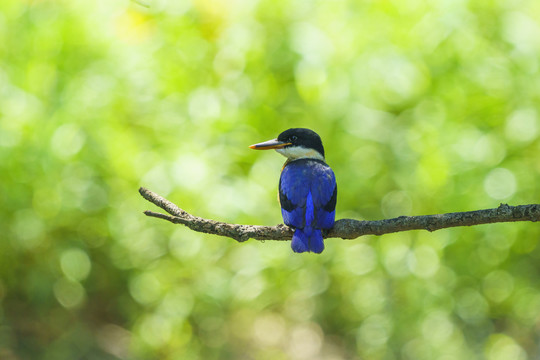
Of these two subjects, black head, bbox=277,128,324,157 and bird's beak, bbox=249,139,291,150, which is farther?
black head, bbox=277,128,324,157

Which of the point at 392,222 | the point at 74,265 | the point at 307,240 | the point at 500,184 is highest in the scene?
the point at 500,184

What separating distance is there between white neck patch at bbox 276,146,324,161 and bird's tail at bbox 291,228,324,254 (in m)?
0.55

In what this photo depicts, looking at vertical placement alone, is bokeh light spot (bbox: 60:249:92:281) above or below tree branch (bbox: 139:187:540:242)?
below

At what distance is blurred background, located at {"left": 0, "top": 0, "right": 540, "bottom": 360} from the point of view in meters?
3.85

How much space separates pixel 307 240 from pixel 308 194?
10.4 inches

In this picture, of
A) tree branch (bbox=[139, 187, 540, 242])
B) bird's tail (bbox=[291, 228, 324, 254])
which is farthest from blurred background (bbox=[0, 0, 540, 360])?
tree branch (bbox=[139, 187, 540, 242])

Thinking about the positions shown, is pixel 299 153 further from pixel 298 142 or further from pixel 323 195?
pixel 323 195

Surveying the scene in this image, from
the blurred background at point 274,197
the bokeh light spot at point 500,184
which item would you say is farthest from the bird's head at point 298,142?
the bokeh light spot at point 500,184

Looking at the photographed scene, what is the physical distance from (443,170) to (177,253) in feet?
5.51

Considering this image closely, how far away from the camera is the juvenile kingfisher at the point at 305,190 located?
68.7 inches

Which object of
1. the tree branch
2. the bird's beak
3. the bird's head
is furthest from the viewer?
the bird's head

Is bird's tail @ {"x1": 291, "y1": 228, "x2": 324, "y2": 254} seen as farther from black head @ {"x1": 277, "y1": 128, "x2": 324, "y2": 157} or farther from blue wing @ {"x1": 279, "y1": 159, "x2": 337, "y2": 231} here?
black head @ {"x1": 277, "y1": 128, "x2": 324, "y2": 157}

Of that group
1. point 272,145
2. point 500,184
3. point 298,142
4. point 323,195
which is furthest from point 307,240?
point 500,184

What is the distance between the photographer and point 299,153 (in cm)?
229
